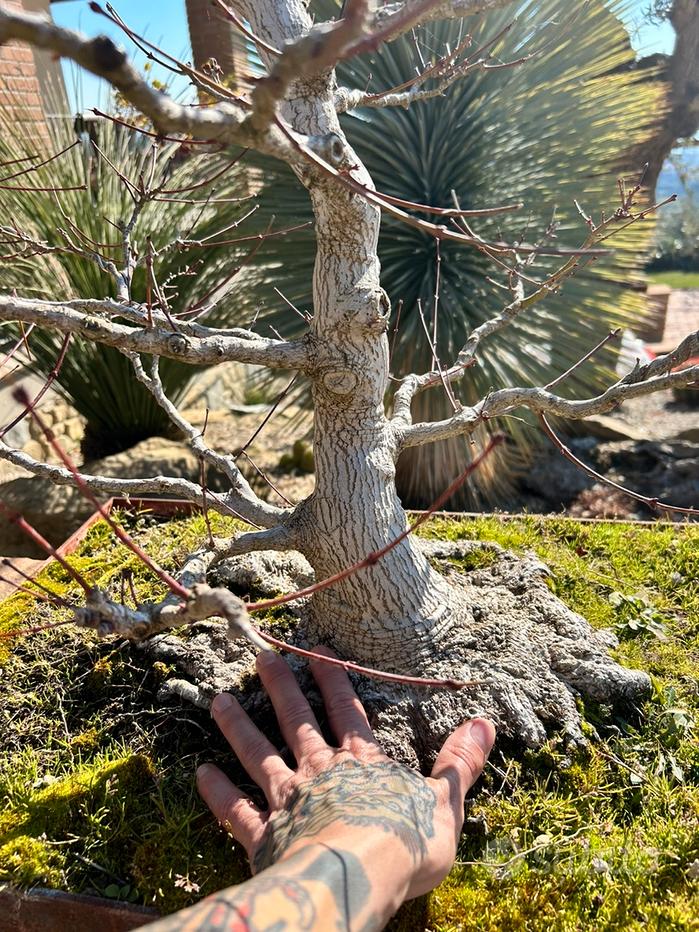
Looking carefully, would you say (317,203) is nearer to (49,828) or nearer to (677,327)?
(49,828)

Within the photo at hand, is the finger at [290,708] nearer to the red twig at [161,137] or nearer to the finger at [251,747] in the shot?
the finger at [251,747]

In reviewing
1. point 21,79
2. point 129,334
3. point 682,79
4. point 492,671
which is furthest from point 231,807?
point 682,79

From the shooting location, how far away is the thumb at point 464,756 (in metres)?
1.41

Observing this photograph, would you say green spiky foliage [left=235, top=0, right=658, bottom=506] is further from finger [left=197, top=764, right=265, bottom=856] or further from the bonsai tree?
finger [left=197, top=764, right=265, bottom=856]

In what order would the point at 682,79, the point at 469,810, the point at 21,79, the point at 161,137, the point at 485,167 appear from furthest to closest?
the point at 682,79
the point at 21,79
the point at 485,167
the point at 469,810
the point at 161,137

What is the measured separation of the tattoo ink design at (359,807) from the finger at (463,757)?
0.06 meters

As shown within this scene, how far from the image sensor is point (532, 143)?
133 inches

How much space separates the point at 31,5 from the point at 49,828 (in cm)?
570

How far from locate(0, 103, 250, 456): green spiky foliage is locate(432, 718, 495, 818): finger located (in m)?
2.40

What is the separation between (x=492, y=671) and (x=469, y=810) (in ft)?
1.03

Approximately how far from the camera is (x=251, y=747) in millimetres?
1479

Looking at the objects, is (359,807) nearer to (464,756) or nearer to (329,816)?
(329,816)

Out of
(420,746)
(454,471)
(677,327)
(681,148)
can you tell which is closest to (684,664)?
(420,746)

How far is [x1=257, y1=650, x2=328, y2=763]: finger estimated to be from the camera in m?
1.47
